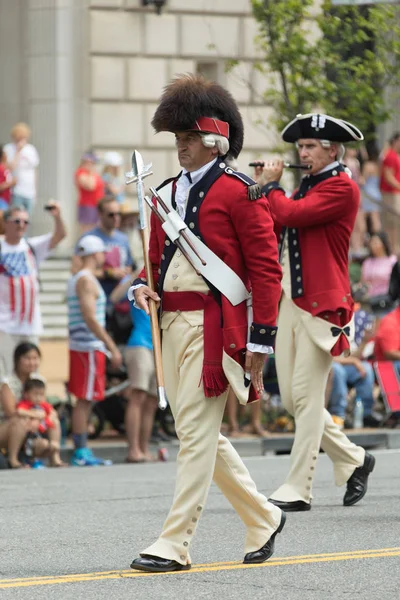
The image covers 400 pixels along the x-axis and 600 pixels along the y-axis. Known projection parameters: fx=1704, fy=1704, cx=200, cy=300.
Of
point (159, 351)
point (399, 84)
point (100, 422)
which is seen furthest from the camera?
point (399, 84)

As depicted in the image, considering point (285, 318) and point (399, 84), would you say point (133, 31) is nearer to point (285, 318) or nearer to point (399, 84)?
point (399, 84)

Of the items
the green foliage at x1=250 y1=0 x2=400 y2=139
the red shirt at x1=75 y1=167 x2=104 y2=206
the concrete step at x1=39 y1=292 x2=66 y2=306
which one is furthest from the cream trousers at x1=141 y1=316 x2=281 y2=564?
the red shirt at x1=75 y1=167 x2=104 y2=206

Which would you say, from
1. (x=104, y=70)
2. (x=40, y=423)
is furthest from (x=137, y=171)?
(x=104, y=70)

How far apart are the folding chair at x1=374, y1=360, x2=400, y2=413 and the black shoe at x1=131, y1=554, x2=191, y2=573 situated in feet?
29.9

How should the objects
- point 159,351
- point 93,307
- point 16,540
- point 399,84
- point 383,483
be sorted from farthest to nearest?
1. point 399,84
2. point 93,307
3. point 383,483
4. point 16,540
5. point 159,351

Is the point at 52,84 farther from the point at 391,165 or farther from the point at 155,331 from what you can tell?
the point at 155,331

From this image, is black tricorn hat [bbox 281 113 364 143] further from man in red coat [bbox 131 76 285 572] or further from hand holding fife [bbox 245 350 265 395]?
hand holding fife [bbox 245 350 265 395]

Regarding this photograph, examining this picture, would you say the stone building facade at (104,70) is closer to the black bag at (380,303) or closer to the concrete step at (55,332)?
the concrete step at (55,332)

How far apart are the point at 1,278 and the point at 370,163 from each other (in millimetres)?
9442

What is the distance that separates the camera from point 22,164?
19828 mm

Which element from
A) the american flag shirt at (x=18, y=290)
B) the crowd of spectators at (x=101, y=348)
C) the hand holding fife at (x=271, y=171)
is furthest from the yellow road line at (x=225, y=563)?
the american flag shirt at (x=18, y=290)

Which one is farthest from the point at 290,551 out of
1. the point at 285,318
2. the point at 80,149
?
the point at 80,149

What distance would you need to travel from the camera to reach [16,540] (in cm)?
848

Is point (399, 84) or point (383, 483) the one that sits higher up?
point (399, 84)
